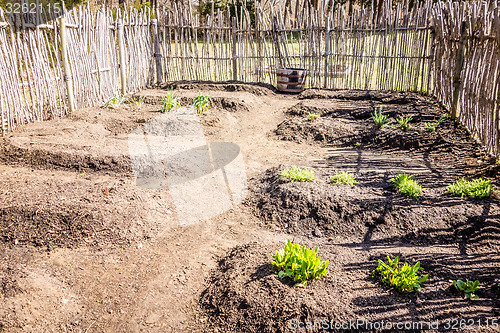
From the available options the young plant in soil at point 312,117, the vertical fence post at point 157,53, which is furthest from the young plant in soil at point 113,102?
the young plant in soil at point 312,117

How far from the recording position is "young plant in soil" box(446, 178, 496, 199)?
3687 mm

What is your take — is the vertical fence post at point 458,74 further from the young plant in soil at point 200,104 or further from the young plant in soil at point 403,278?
the young plant in soil at point 403,278

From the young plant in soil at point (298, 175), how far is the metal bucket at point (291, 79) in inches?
221

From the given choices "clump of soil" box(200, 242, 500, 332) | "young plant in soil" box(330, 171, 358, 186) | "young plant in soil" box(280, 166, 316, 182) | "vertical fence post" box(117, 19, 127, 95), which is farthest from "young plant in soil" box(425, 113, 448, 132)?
"vertical fence post" box(117, 19, 127, 95)

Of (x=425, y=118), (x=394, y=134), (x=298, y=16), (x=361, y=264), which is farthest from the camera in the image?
(x=298, y=16)

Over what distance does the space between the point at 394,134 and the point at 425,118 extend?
1.21 metres

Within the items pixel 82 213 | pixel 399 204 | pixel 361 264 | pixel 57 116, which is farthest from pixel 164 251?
pixel 57 116

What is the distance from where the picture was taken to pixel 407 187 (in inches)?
154

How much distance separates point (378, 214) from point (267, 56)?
7718mm

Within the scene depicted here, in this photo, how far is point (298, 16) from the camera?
9.77 metres

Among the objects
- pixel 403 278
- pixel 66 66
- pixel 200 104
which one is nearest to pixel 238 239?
pixel 403 278

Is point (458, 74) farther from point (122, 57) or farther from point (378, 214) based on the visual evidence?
point (122, 57)

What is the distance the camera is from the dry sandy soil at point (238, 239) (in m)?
2.48

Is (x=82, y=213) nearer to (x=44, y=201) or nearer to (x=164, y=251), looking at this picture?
(x=44, y=201)
